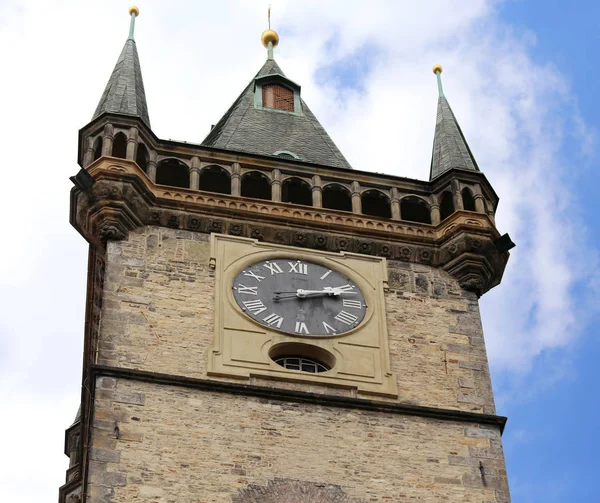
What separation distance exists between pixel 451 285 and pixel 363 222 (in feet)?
5.72

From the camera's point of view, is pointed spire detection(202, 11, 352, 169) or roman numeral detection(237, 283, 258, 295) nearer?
roman numeral detection(237, 283, 258, 295)

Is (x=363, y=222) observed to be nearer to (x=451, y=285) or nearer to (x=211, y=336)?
(x=451, y=285)

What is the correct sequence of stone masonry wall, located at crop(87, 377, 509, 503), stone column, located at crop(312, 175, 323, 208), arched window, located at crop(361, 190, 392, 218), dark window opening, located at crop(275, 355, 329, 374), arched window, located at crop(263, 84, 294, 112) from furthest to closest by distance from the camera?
1. arched window, located at crop(263, 84, 294, 112)
2. arched window, located at crop(361, 190, 392, 218)
3. stone column, located at crop(312, 175, 323, 208)
4. dark window opening, located at crop(275, 355, 329, 374)
5. stone masonry wall, located at crop(87, 377, 509, 503)

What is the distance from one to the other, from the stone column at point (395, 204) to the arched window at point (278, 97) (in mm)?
4701

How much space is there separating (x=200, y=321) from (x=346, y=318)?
2.20m

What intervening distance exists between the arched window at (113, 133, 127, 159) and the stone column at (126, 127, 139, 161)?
0.44 ft

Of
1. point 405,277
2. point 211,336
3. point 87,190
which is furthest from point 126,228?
point 405,277

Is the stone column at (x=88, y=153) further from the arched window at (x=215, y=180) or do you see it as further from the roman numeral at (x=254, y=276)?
the roman numeral at (x=254, y=276)

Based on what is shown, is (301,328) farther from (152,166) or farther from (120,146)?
(120,146)

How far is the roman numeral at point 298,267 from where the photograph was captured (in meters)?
24.0

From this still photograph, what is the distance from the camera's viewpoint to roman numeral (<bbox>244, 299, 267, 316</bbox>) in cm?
2303

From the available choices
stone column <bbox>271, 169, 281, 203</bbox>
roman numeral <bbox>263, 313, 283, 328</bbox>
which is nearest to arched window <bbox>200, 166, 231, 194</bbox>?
stone column <bbox>271, 169, 281, 203</bbox>

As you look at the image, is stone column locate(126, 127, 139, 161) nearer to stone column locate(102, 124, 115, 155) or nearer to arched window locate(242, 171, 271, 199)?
stone column locate(102, 124, 115, 155)

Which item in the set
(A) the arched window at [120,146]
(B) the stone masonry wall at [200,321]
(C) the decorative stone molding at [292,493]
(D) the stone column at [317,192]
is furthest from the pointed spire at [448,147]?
(C) the decorative stone molding at [292,493]
